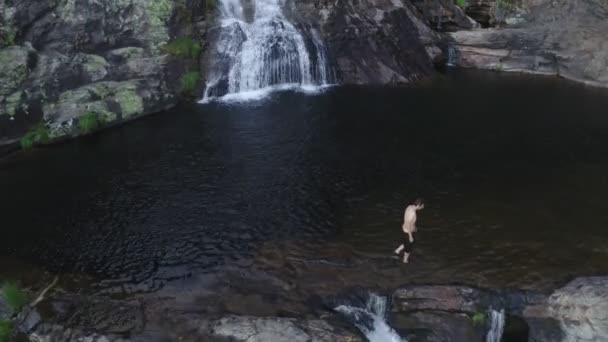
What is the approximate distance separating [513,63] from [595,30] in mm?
5635

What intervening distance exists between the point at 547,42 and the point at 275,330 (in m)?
33.4

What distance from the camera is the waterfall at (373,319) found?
1549 cm

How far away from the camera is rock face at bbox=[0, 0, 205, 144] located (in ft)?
93.2

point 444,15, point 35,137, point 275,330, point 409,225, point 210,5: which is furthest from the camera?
point 444,15

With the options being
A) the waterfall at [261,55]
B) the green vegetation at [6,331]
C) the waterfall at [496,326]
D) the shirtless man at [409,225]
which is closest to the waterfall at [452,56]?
the waterfall at [261,55]

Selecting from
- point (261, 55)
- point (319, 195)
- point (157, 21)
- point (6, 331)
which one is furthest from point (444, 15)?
point (6, 331)

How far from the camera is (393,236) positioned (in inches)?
766

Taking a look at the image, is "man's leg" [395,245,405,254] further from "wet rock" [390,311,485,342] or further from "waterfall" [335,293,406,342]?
"wet rock" [390,311,485,342]

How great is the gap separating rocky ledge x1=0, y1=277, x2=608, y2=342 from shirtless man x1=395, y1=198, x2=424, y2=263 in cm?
176

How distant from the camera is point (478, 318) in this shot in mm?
15602

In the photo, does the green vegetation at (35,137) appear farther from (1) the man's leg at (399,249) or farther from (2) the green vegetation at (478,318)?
(2) the green vegetation at (478,318)

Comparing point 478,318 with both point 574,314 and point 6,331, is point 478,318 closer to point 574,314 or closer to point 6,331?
point 574,314

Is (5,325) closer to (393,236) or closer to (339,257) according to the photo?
(339,257)

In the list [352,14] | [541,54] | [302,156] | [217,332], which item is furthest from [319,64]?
[217,332]
